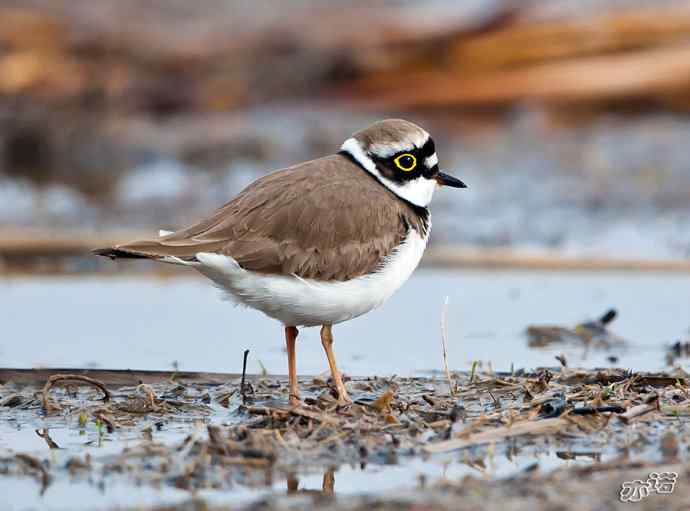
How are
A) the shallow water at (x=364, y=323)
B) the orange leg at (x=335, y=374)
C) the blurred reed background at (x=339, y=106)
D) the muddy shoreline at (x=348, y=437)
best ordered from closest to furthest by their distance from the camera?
the muddy shoreline at (x=348, y=437)
the orange leg at (x=335, y=374)
the shallow water at (x=364, y=323)
the blurred reed background at (x=339, y=106)

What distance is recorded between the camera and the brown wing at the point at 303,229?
590cm

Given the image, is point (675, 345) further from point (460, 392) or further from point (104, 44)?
point (104, 44)

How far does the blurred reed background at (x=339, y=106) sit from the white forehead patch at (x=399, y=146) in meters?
4.73

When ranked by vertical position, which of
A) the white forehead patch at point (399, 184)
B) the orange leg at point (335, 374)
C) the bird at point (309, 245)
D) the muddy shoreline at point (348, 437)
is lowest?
the muddy shoreline at point (348, 437)

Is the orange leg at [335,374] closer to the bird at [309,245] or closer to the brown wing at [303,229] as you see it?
the bird at [309,245]

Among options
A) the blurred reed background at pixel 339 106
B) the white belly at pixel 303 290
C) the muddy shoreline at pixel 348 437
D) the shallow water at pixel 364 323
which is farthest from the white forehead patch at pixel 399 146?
the blurred reed background at pixel 339 106

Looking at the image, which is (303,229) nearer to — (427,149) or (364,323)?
(427,149)

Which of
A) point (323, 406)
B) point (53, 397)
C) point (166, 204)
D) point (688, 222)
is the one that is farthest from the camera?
point (166, 204)

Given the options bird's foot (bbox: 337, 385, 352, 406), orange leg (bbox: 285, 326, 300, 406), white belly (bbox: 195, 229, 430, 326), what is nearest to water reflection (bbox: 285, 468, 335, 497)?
bird's foot (bbox: 337, 385, 352, 406)

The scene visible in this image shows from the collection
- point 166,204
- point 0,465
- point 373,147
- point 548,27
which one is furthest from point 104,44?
point 0,465

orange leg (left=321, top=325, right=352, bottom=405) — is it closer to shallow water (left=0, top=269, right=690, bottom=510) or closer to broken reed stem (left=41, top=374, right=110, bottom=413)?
shallow water (left=0, top=269, right=690, bottom=510)

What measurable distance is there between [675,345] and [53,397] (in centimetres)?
361

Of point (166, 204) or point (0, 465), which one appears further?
point (166, 204)

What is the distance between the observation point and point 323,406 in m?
5.92
